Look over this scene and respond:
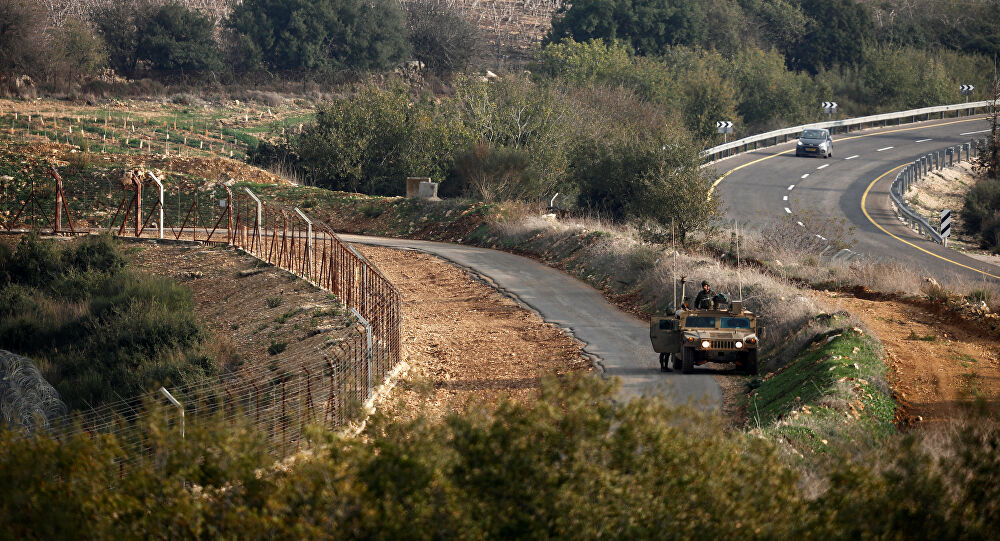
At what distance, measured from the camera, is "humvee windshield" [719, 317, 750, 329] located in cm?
1709

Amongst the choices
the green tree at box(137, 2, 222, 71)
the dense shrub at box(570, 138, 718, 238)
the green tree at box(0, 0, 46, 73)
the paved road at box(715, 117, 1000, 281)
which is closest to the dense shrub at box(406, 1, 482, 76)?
the green tree at box(137, 2, 222, 71)

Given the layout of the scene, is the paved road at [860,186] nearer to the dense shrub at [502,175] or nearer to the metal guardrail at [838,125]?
the metal guardrail at [838,125]

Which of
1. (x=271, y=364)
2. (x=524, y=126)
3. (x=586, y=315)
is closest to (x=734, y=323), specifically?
(x=586, y=315)

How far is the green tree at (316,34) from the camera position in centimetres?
8656

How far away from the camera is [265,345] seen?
72.8ft

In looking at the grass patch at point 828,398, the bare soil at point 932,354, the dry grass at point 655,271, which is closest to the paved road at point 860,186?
the bare soil at point 932,354

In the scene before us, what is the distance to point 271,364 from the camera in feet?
63.9

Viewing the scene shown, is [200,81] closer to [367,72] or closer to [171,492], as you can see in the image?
[367,72]

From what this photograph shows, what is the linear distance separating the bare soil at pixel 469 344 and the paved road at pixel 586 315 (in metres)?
0.55

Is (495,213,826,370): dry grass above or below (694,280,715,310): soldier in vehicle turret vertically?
below

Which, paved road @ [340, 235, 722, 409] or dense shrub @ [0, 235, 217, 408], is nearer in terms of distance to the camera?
paved road @ [340, 235, 722, 409]

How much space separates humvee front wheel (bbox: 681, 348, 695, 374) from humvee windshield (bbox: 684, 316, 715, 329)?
1.53ft

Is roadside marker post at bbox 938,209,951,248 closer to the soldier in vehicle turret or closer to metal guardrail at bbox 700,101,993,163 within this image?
metal guardrail at bbox 700,101,993,163

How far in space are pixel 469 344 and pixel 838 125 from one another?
53964 millimetres
